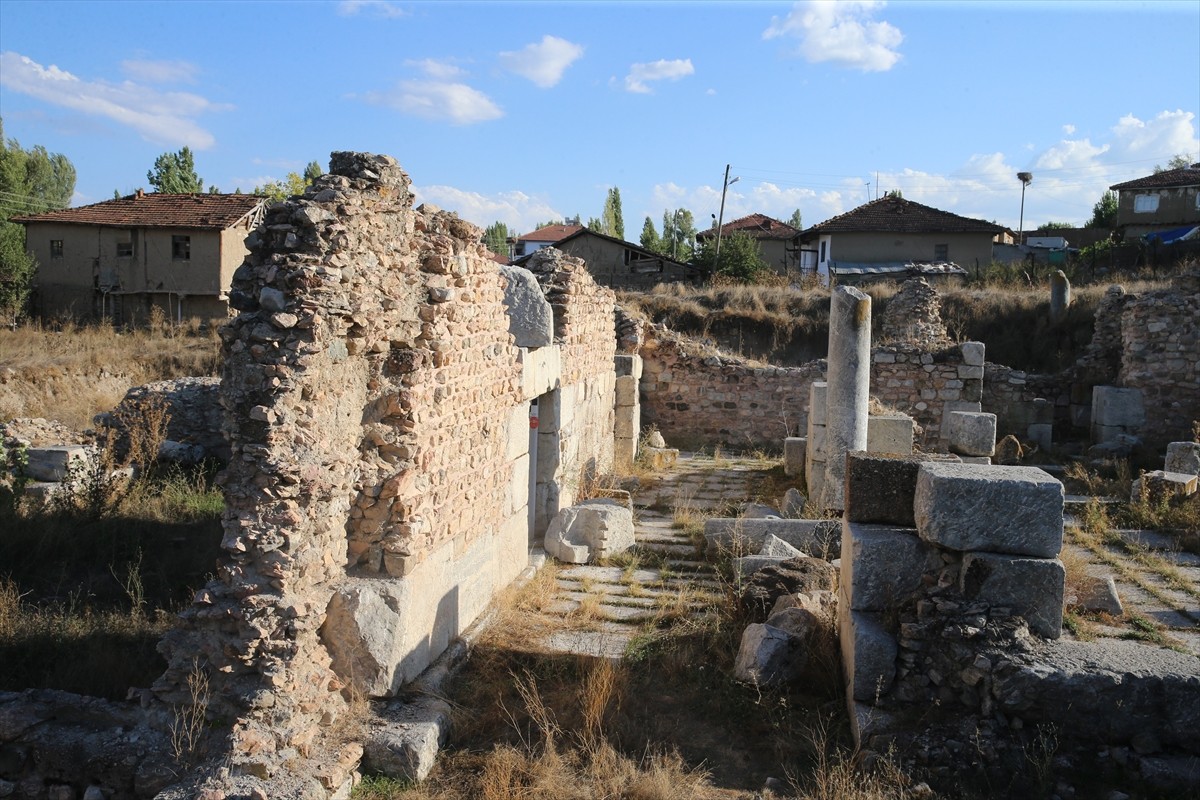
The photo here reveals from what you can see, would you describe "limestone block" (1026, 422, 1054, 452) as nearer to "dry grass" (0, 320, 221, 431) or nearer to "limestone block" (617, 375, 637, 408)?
"limestone block" (617, 375, 637, 408)

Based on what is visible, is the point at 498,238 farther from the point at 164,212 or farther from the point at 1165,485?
the point at 1165,485

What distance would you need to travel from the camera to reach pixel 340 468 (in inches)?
183

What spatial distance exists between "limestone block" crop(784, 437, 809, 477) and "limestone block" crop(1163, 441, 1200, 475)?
4501 mm

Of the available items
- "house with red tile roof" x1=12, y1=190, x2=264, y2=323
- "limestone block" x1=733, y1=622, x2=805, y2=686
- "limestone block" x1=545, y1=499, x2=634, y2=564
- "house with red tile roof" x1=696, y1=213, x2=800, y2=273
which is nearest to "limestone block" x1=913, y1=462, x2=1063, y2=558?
"limestone block" x1=733, y1=622, x2=805, y2=686

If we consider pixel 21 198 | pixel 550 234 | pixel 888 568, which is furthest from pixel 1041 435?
pixel 550 234

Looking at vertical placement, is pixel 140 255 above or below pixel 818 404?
above

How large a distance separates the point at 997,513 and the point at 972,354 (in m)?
11.0

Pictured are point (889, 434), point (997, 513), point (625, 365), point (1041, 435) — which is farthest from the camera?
point (1041, 435)

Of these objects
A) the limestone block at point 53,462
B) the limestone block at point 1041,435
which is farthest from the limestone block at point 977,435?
the limestone block at point 53,462

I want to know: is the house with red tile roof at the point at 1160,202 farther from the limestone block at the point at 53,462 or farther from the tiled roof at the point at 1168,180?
the limestone block at the point at 53,462

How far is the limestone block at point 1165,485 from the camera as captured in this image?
10.0m

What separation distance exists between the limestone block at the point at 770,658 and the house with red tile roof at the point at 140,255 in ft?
84.9

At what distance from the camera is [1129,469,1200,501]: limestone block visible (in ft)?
32.8

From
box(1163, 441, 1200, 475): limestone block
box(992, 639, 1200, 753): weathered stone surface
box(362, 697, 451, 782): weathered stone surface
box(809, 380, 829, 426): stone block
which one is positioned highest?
box(809, 380, 829, 426): stone block
